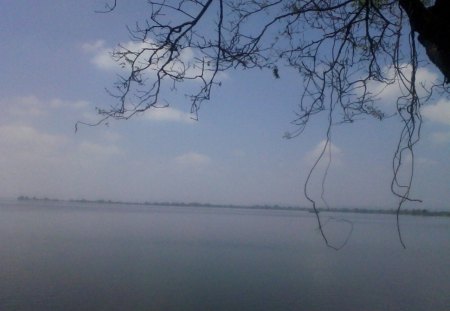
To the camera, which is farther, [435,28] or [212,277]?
[212,277]

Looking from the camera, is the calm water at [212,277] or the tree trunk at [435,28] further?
the calm water at [212,277]

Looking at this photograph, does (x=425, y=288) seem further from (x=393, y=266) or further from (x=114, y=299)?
(x=114, y=299)

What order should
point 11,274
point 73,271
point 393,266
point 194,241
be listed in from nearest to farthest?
point 11,274
point 73,271
point 393,266
point 194,241

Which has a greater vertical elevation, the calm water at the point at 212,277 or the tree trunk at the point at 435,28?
the tree trunk at the point at 435,28

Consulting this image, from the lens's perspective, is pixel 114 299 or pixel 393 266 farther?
pixel 393 266

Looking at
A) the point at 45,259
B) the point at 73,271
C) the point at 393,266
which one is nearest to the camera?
the point at 73,271

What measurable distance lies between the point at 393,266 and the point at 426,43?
25316 millimetres

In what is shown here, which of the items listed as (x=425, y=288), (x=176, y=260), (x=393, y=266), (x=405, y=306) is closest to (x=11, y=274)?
(x=176, y=260)

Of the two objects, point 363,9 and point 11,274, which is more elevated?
point 363,9

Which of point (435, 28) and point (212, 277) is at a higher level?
point (435, 28)

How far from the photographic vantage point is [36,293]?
16062 mm

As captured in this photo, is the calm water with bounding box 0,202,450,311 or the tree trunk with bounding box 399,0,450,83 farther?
the calm water with bounding box 0,202,450,311

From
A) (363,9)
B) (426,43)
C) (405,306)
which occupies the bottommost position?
(405,306)

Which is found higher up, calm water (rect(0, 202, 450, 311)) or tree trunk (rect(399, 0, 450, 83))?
tree trunk (rect(399, 0, 450, 83))
